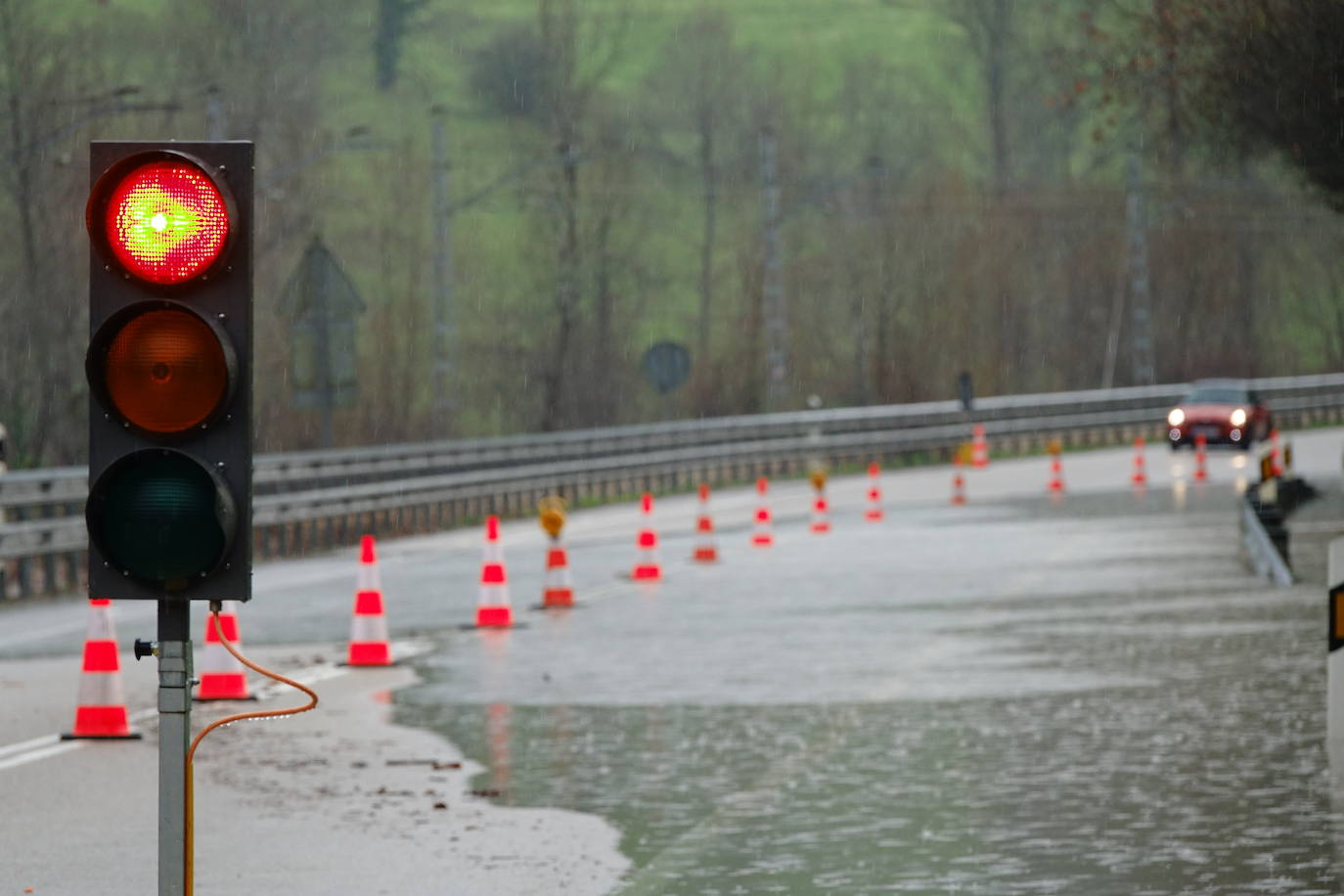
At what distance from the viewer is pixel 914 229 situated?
2943 inches

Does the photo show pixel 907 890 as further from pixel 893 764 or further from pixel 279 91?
pixel 279 91

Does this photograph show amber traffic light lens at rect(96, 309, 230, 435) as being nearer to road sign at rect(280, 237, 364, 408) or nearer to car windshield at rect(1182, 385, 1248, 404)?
road sign at rect(280, 237, 364, 408)

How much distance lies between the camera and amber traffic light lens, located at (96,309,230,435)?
7449 millimetres

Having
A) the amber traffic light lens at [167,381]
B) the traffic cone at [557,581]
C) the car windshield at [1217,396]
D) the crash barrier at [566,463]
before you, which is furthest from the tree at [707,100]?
the amber traffic light lens at [167,381]

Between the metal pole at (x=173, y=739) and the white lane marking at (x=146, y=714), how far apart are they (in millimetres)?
3054

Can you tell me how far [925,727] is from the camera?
48.1 feet

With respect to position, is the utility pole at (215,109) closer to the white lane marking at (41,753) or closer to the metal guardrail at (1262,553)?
the metal guardrail at (1262,553)

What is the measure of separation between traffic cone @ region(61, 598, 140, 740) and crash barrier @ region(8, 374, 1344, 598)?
11.7m

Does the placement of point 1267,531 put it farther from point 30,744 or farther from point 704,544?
point 30,744

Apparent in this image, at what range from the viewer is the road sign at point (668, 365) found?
48.9 metres

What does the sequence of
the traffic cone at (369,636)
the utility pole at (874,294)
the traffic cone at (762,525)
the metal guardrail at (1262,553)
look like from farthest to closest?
the utility pole at (874,294), the traffic cone at (762,525), the metal guardrail at (1262,553), the traffic cone at (369,636)

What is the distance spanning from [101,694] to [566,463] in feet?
92.9

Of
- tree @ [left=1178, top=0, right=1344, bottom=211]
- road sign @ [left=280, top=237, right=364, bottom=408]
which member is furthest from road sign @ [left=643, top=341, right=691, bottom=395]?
tree @ [left=1178, top=0, right=1344, bottom=211]

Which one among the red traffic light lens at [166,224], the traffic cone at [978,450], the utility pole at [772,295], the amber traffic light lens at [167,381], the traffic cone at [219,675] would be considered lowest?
the traffic cone at [219,675]
